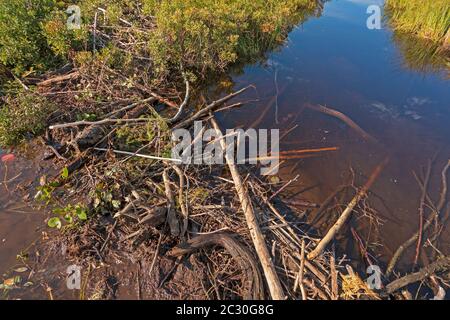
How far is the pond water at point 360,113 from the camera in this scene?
4.36 m

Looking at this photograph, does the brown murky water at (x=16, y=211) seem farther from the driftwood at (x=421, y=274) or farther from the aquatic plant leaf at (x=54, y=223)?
the driftwood at (x=421, y=274)

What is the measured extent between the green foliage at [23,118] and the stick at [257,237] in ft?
8.97

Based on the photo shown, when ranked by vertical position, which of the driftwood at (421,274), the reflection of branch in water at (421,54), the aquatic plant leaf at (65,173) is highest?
the reflection of branch in water at (421,54)

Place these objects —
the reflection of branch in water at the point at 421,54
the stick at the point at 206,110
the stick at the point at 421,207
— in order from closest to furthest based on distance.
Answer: the stick at the point at 421,207, the stick at the point at 206,110, the reflection of branch in water at the point at 421,54

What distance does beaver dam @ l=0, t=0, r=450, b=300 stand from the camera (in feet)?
10.2

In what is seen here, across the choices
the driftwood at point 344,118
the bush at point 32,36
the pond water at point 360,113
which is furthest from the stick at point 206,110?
the bush at point 32,36

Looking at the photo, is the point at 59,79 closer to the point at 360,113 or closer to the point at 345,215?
the point at 345,215

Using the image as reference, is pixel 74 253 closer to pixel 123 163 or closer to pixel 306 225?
pixel 123 163

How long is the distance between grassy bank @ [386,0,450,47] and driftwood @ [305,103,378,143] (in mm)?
4202

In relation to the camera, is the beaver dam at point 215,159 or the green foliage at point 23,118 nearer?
the beaver dam at point 215,159

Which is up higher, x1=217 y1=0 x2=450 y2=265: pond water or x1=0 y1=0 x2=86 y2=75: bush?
x1=0 y1=0 x2=86 y2=75: bush

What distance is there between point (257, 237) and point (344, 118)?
3340 mm

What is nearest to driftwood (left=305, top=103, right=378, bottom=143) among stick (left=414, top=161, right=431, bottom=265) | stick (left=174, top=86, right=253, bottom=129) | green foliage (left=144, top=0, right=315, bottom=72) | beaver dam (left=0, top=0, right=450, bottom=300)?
beaver dam (left=0, top=0, right=450, bottom=300)

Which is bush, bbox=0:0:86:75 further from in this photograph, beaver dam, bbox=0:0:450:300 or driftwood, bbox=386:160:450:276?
driftwood, bbox=386:160:450:276
